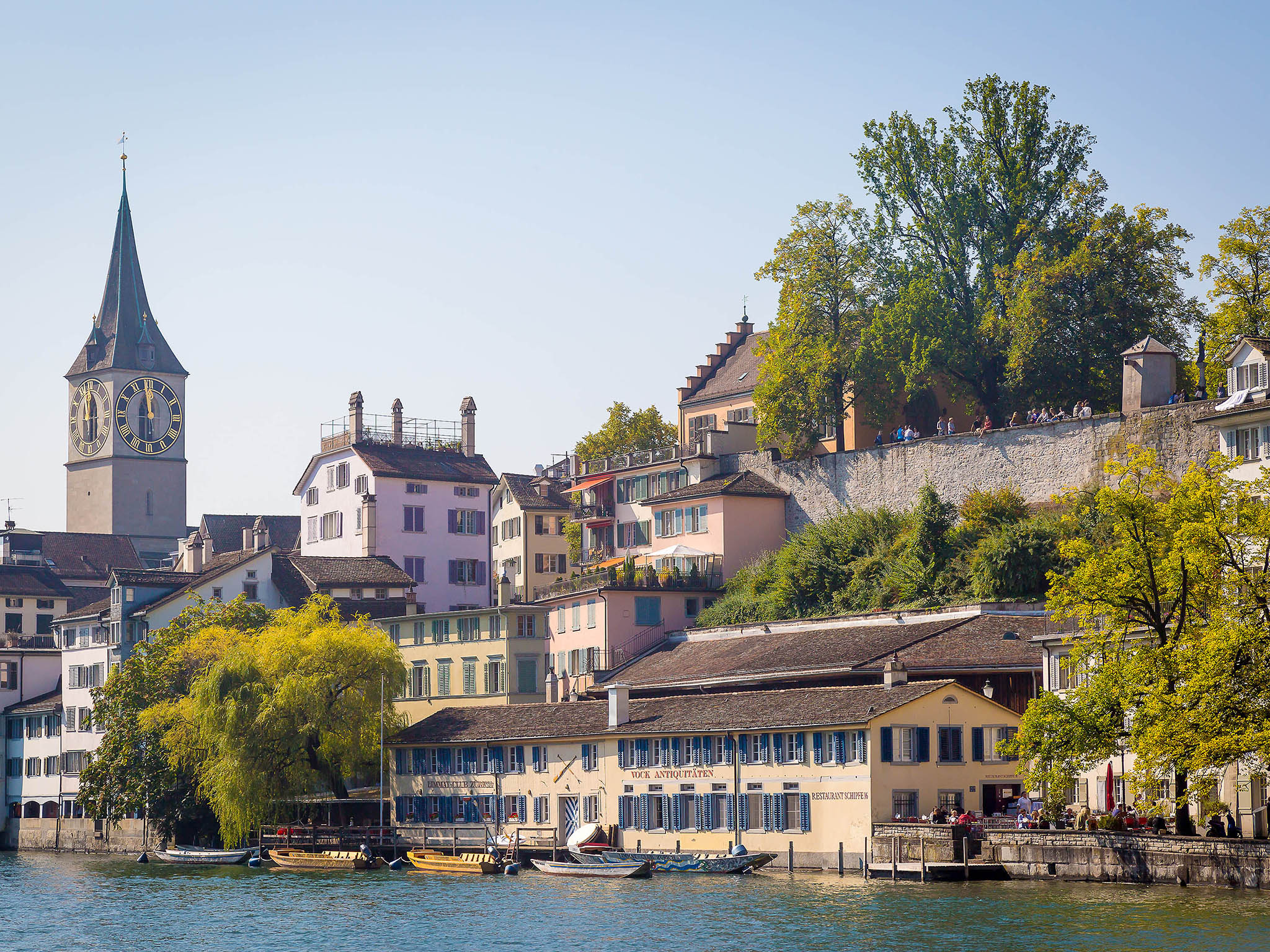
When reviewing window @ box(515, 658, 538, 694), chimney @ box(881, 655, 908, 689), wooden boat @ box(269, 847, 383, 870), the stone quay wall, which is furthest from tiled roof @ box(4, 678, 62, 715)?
chimney @ box(881, 655, 908, 689)

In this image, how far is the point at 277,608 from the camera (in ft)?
331

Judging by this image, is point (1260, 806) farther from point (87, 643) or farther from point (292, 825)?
point (87, 643)

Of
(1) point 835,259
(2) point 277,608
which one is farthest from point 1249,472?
(2) point 277,608

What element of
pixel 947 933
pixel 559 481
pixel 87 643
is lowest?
pixel 947 933

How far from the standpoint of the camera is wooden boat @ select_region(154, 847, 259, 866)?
79.8m

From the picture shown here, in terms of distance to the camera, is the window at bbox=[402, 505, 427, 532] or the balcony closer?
the balcony

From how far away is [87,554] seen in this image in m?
149

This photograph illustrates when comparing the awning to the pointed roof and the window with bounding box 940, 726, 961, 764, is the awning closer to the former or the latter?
the window with bounding box 940, 726, 961, 764

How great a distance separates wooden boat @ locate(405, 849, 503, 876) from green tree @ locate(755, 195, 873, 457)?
2739 cm

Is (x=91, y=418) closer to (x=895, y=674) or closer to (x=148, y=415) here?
(x=148, y=415)

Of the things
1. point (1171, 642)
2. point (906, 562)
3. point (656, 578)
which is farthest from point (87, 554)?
point (1171, 642)

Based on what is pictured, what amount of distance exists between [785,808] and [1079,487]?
62.9 feet

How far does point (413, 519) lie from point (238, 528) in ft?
138

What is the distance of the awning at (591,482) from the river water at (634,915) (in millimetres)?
34409
